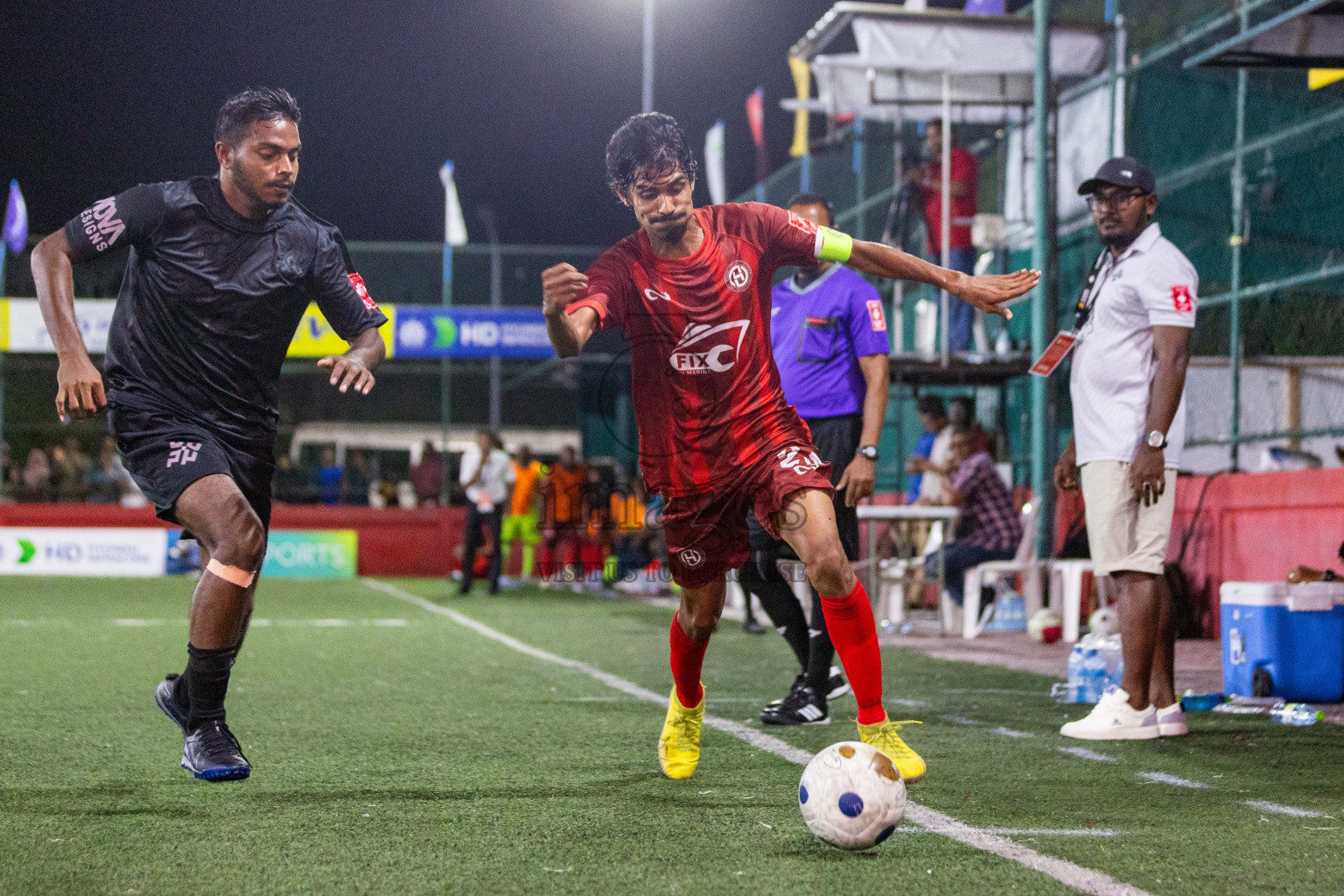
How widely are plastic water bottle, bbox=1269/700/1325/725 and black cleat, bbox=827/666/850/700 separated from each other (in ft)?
5.85

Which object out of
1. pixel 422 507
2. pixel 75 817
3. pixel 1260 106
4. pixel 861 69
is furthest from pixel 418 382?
pixel 75 817

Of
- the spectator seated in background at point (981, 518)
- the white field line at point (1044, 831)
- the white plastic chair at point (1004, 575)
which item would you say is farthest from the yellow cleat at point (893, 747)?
the spectator seated in background at point (981, 518)

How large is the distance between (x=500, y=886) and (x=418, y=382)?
22339mm

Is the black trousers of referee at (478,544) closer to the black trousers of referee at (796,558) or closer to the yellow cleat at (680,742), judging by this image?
the black trousers of referee at (796,558)

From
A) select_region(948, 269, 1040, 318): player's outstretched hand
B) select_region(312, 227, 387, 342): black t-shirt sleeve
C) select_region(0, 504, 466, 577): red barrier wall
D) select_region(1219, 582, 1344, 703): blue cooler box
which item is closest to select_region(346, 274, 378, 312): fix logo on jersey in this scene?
select_region(312, 227, 387, 342): black t-shirt sleeve

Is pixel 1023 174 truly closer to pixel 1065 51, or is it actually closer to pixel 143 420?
pixel 1065 51

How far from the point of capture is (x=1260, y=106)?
10.9 metres

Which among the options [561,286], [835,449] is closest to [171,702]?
[561,286]

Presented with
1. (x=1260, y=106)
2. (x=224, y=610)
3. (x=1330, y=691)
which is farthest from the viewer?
(x=1260, y=106)

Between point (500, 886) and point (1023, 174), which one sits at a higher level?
point (1023, 174)

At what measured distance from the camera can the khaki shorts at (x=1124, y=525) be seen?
5793mm

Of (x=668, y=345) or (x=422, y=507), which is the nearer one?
(x=668, y=345)

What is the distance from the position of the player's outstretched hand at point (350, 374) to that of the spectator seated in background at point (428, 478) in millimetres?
19012

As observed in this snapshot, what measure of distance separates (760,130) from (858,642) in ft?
70.5
